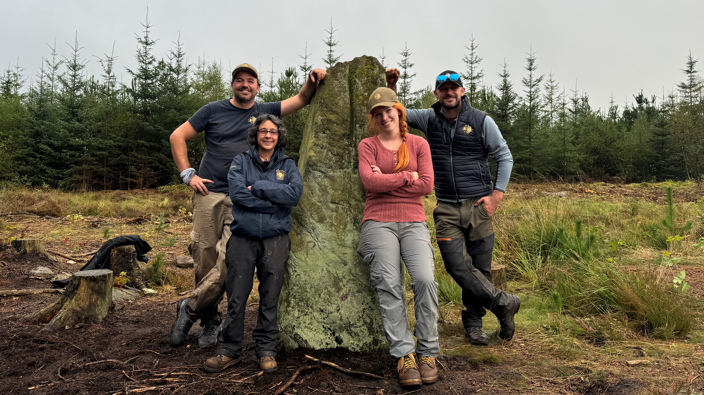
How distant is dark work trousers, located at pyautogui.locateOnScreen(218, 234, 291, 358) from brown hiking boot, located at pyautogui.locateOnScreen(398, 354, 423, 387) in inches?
35.2

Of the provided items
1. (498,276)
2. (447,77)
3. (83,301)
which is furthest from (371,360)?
(83,301)

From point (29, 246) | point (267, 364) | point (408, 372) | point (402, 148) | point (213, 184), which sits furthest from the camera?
point (29, 246)

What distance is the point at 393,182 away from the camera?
299cm

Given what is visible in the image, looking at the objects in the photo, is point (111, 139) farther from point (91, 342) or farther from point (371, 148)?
point (371, 148)

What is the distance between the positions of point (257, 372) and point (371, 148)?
1.71 metres

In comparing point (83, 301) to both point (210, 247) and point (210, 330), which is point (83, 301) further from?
point (210, 247)

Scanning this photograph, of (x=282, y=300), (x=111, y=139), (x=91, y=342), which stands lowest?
(x=91, y=342)

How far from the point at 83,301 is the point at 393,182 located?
10.5 ft

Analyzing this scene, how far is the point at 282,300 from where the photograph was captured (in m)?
3.45

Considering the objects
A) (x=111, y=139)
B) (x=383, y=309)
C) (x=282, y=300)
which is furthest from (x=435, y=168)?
(x=111, y=139)

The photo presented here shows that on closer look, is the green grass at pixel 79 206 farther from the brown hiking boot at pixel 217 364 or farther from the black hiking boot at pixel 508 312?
the black hiking boot at pixel 508 312

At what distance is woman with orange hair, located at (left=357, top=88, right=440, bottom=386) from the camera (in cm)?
295

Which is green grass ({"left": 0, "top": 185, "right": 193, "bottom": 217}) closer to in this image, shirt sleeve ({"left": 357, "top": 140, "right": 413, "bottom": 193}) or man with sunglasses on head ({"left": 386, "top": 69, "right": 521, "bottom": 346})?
man with sunglasses on head ({"left": 386, "top": 69, "right": 521, "bottom": 346})

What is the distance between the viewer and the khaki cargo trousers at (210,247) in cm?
351
